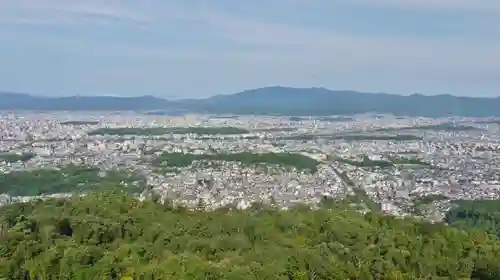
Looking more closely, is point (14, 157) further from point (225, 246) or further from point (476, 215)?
point (225, 246)

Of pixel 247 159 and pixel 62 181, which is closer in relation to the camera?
pixel 62 181

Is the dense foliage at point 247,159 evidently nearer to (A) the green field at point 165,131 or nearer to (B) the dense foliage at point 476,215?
(B) the dense foliage at point 476,215

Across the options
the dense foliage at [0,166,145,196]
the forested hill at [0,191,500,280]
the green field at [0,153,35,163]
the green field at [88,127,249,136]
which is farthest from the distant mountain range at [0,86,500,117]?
the forested hill at [0,191,500,280]

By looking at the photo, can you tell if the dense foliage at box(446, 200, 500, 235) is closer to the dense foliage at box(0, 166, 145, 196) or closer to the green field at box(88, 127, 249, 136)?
the dense foliage at box(0, 166, 145, 196)

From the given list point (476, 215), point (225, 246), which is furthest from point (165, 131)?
point (225, 246)

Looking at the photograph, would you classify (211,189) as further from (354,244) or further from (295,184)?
(354,244)

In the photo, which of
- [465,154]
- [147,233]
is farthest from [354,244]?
[465,154]
